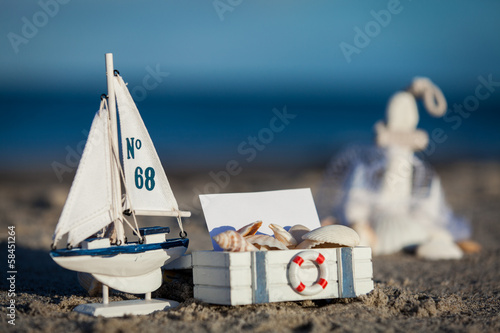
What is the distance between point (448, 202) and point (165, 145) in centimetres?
2060

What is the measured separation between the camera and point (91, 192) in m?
4.14

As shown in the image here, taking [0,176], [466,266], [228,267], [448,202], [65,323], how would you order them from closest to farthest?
[65,323] → [228,267] → [466,266] → [448,202] → [0,176]

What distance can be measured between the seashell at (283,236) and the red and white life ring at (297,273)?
Result: 36cm

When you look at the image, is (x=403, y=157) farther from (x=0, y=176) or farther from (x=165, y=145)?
(x=165, y=145)

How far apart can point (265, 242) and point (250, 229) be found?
21 centimetres

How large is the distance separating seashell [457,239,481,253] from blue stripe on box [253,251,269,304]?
519 cm

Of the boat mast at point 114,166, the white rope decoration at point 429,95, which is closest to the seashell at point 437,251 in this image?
the white rope decoration at point 429,95

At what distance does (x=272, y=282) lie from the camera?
4.06 m

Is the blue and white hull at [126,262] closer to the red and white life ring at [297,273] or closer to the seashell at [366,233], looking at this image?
the red and white life ring at [297,273]

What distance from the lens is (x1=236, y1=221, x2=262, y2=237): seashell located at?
4473mm

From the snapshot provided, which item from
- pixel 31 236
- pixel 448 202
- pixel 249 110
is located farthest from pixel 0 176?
pixel 249 110

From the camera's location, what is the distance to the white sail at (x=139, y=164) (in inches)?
171

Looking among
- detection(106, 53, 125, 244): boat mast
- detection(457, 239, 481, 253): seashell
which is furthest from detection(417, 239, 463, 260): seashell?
detection(106, 53, 125, 244): boat mast

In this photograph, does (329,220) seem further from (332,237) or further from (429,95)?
(332,237)
